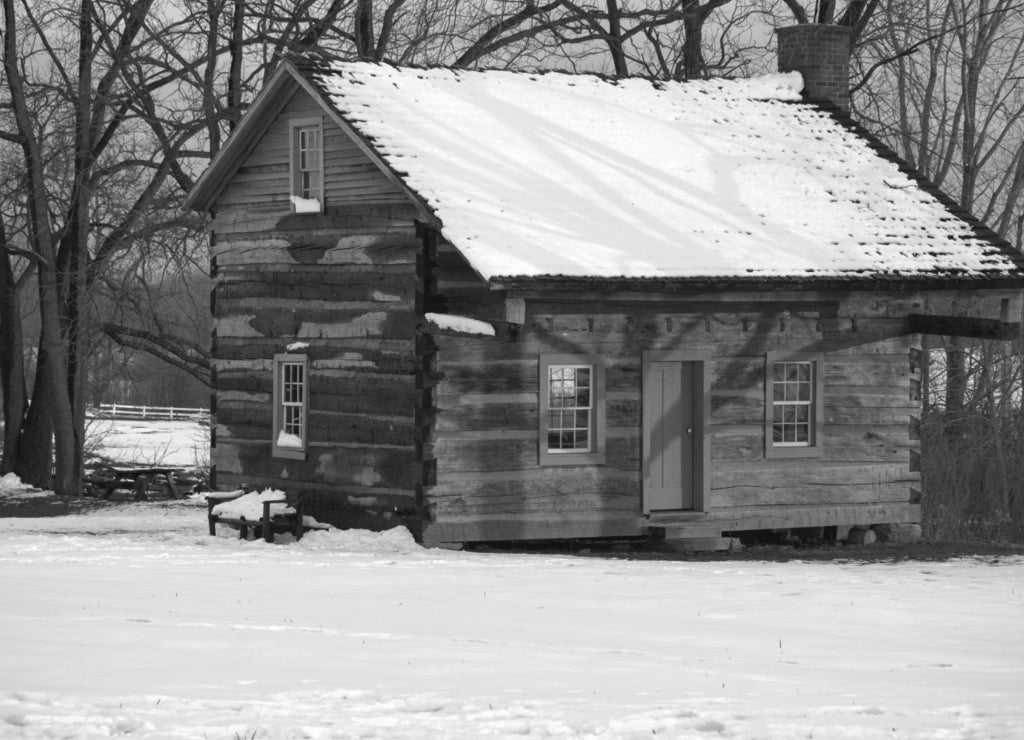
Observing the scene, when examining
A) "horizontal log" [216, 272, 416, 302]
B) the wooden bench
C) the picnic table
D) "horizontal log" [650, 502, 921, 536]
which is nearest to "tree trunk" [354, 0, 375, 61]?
the picnic table

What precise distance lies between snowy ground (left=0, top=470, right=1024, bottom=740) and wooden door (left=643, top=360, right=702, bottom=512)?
1.97m

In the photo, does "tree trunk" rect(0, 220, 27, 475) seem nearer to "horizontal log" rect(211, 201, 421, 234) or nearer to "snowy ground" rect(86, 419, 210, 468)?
"horizontal log" rect(211, 201, 421, 234)

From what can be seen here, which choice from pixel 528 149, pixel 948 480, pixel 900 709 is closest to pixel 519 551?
pixel 528 149

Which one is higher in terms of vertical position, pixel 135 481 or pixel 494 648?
pixel 135 481

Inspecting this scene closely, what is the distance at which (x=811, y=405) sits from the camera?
861 inches

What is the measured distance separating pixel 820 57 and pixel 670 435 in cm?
783

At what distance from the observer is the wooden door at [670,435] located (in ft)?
68.1

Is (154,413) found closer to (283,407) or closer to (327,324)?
(283,407)

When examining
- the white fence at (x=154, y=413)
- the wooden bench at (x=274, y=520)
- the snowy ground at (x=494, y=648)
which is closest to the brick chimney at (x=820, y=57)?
the snowy ground at (x=494, y=648)

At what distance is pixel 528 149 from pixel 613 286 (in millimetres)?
3467

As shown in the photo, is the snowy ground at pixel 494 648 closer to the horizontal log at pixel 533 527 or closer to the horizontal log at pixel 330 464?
the horizontal log at pixel 533 527

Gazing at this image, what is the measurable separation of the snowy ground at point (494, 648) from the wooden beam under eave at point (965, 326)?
3.77 metres

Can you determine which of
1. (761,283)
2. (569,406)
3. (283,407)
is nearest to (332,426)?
(283,407)

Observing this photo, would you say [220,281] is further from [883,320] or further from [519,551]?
[883,320]
